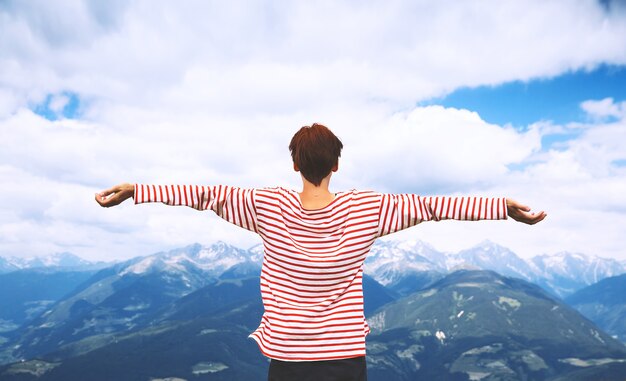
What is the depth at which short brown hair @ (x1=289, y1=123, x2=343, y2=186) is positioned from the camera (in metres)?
4.73

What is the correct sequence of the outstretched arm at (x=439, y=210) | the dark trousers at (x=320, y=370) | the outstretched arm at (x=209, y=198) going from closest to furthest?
the dark trousers at (x=320, y=370) → the outstretched arm at (x=439, y=210) → the outstretched arm at (x=209, y=198)

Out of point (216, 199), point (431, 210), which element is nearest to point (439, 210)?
point (431, 210)

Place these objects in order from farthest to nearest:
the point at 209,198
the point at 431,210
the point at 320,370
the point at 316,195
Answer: the point at 209,198 < the point at 431,210 < the point at 316,195 < the point at 320,370

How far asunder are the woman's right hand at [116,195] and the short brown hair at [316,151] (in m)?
1.54

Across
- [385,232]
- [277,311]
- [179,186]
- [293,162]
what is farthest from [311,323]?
[179,186]

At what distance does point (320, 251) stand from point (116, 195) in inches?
74.6

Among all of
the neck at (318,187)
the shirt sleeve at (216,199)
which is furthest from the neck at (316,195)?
the shirt sleeve at (216,199)

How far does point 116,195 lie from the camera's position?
4871 millimetres

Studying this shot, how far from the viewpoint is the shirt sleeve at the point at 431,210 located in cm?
484

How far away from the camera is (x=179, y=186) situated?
5.07 meters

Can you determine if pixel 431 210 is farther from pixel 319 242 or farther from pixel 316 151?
pixel 316 151

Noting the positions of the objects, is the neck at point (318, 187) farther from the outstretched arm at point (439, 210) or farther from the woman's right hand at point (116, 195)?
the woman's right hand at point (116, 195)

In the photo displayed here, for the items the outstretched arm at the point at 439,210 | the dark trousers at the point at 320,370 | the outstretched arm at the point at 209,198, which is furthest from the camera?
the outstretched arm at the point at 209,198

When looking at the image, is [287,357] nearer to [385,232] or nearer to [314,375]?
[314,375]
